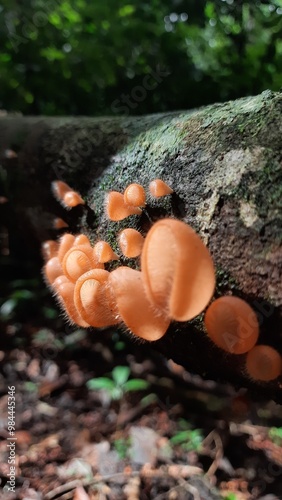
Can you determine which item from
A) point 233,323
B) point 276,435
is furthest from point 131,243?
point 276,435

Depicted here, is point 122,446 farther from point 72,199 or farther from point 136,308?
point 136,308

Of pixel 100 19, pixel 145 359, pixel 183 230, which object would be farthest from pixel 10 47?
pixel 183 230

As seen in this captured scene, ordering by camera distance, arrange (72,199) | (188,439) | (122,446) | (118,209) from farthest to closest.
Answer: (188,439) < (122,446) < (72,199) < (118,209)

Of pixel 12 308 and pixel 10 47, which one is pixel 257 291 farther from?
pixel 10 47

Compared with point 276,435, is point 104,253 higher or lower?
higher

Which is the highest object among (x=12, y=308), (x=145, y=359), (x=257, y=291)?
(x=257, y=291)

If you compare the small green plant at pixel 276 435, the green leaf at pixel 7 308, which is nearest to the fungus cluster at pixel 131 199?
the small green plant at pixel 276 435

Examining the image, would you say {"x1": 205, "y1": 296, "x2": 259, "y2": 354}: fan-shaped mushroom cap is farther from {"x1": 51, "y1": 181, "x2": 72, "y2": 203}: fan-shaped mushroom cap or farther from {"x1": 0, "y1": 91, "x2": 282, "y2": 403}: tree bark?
{"x1": 51, "y1": 181, "x2": 72, "y2": 203}: fan-shaped mushroom cap
